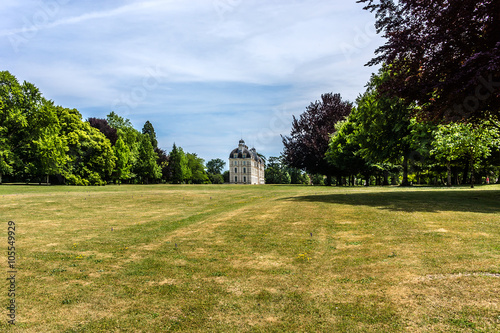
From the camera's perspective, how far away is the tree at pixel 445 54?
36.9ft

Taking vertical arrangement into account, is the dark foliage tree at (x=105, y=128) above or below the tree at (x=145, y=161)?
above

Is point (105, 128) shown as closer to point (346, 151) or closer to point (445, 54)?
point (346, 151)

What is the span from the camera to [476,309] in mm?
4430

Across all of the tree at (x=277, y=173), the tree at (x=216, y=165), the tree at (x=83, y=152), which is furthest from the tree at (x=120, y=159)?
the tree at (x=216, y=165)

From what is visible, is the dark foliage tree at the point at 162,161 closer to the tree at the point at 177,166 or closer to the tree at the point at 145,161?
the tree at the point at 177,166

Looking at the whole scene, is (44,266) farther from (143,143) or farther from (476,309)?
(143,143)

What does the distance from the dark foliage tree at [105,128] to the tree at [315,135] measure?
4134 cm

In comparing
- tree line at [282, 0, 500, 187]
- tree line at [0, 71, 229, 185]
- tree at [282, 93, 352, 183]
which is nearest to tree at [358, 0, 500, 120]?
tree line at [282, 0, 500, 187]

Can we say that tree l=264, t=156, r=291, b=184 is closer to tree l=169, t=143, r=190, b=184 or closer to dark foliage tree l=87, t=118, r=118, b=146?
tree l=169, t=143, r=190, b=184

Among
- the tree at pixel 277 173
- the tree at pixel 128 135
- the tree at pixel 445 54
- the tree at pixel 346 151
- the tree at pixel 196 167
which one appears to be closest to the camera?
the tree at pixel 445 54

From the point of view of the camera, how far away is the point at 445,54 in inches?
508

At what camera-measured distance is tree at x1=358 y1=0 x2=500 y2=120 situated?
1125 centimetres

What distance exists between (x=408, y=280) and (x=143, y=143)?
77027 millimetres

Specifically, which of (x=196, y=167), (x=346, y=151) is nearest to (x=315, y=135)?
Result: (x=346, y=151)
